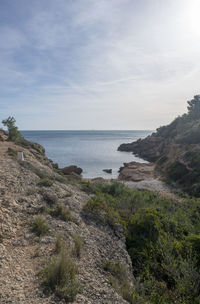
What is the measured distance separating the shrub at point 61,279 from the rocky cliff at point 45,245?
40 millimetres

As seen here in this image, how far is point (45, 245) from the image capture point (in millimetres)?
5332

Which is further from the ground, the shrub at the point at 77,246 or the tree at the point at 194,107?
the tree at the point at 194,107

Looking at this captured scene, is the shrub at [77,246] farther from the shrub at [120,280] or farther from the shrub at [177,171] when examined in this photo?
the shrub at [177,171]

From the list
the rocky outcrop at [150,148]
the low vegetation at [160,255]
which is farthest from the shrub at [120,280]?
the rocky outcrop at [150,148]

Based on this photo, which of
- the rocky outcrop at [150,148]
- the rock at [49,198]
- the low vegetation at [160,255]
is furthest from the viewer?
the rocky outcrop at [150,148]

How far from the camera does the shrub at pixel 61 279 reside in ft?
12.2

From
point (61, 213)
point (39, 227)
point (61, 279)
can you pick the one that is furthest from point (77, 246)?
point (61, 213)

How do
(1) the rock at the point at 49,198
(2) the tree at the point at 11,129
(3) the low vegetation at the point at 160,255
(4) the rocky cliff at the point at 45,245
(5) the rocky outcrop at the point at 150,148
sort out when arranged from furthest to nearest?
(5) the rocky outcrop at the point at 150,148 < (2) the tree at the point at 11,129 < (1) the rock at the point at 49,198 < (3) the low vegetation at the point at 160,255 < (4) the rocky cliff at the point at 45,245

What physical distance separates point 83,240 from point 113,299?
7.90ft

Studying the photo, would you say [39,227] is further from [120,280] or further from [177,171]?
[177,171]

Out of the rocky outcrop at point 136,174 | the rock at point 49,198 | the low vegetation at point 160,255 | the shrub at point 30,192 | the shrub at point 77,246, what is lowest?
the rocky outcrop at point 136,174

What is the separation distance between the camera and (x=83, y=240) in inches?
248

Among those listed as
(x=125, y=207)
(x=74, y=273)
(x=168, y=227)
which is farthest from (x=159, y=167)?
(x=74, y=273)

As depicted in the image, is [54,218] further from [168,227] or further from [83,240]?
[168,227]
